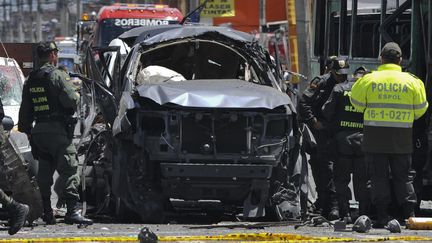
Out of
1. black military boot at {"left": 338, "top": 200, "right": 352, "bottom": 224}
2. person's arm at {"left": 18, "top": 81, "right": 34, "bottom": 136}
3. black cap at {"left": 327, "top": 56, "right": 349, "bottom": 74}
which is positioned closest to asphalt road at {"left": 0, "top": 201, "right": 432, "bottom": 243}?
black military boot at {"left": 338, "top": 200, "right": 352, "bottom": 224}

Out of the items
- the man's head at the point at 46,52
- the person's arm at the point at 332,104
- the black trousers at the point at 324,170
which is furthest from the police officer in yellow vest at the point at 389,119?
the man's head at the point at 46,52

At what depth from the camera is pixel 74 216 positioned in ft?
37.3

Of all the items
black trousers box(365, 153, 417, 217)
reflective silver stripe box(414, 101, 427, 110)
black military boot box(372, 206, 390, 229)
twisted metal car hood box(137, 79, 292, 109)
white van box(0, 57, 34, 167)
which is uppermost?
twisted metal car hood box(137, 79, 292, 109)

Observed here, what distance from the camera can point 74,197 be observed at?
37.5ft

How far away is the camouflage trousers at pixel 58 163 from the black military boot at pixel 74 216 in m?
0.06

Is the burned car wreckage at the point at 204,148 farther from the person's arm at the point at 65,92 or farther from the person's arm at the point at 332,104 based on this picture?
the person's arm at the point at 65,92

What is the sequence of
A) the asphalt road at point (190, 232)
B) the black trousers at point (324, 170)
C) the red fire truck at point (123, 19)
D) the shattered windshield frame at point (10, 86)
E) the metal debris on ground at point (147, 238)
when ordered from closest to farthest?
the metal debris on ground at point (147, 238) → the asphalt road at point (190, 232) → the black trousers at point (324, 170) → the shattered windshield frame at point (10, 86) → the red fire truck at point (123, 19)

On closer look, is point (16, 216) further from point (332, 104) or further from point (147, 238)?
point (332, 104)

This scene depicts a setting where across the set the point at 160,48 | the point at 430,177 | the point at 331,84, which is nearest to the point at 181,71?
the point at 160,48

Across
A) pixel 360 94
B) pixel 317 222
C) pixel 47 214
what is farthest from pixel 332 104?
pixel 47 214

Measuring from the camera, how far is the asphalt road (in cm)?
989

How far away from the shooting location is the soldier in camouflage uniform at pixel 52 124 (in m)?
11.3

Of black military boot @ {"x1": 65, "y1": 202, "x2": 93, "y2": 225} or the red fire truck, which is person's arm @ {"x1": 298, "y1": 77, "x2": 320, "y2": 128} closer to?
black military boot @ {"x1": 65, "y1": 202, "x2": 93, "y2": 225}

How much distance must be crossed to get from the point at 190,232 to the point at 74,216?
1342 millimetres
